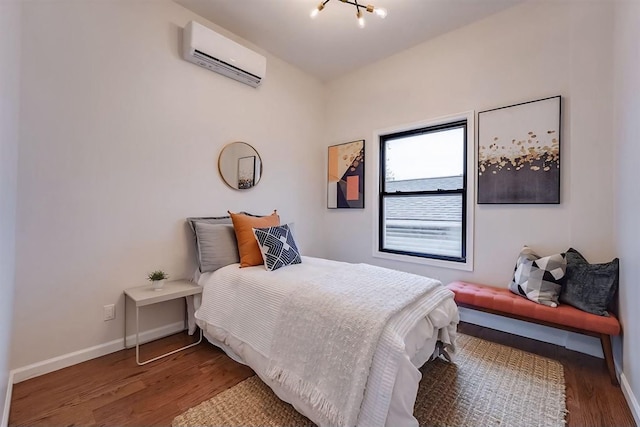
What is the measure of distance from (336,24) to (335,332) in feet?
9.01

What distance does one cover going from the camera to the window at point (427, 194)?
2.72m

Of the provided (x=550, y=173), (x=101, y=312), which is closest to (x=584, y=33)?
(x=550, y=173)

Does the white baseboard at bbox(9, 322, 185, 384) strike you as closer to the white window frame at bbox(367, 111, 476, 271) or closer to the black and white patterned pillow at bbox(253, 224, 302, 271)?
the black and white patterned pillow at bbox(253, 224, 302, 271)

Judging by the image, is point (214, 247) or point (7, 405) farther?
point (214, 247)

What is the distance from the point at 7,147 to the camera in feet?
4.38

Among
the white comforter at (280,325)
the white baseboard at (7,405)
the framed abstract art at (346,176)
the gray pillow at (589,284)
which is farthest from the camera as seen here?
the framed abstract art at (346,176)

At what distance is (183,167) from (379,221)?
2226 mm

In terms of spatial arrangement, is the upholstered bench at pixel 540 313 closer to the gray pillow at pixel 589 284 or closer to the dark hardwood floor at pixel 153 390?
the gray pillow at pixel 589 284

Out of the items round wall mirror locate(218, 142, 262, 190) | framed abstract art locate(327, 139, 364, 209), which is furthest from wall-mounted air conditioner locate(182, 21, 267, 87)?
framed abstract art locate(327, 139, 364, 209)

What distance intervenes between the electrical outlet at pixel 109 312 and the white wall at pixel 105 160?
0.03 metres

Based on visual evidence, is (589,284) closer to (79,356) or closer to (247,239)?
(247,239)

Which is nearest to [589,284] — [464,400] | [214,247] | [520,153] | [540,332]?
[540,332]

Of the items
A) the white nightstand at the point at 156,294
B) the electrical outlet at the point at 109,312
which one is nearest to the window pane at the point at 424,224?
the white nightstand at the point at 156,294

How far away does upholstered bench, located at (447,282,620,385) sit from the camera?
5.66ft
